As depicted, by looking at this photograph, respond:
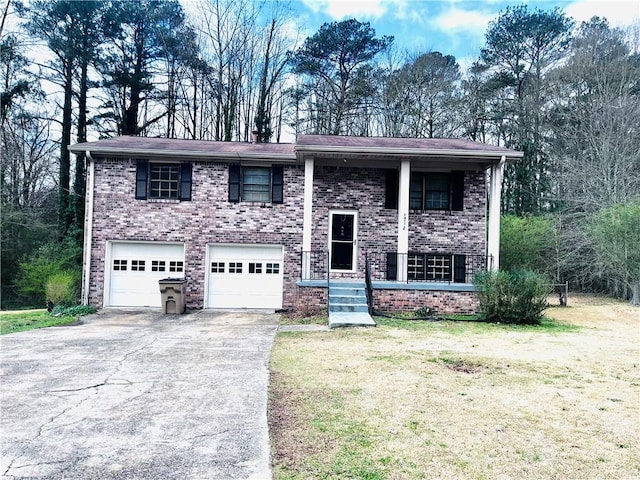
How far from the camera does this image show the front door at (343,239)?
13.1 m

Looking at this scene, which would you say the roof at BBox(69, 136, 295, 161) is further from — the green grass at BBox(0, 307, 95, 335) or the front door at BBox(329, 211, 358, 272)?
the green grass at BBox(0, 307, 95, 335)

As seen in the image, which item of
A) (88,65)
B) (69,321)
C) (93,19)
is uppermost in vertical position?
(93,19)

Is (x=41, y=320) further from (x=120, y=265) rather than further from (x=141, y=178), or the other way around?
(x=141, y=178)

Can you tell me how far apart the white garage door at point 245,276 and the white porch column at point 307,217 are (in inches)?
43.4

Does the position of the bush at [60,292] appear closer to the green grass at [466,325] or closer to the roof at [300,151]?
the roof at [300,151]

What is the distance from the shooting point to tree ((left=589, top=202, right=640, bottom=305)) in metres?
14.1

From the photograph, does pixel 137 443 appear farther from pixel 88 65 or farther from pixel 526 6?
pixel 526 6

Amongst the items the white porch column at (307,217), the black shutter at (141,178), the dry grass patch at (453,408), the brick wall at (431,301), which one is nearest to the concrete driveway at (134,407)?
the dry grass patch at (453,408)

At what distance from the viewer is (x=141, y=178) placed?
12.7 metres

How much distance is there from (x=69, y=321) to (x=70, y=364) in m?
5.00

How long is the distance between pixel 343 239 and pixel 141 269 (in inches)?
245

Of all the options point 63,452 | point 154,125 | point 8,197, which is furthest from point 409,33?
point 63,452

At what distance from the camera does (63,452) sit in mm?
3260

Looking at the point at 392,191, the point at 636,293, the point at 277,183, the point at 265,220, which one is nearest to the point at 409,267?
the point at 392,191
